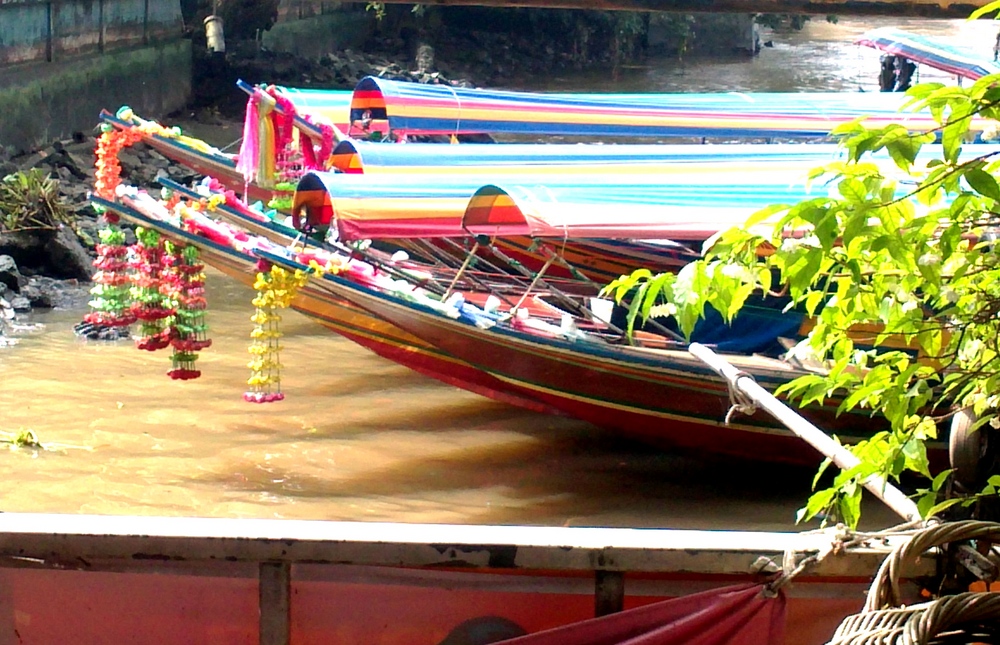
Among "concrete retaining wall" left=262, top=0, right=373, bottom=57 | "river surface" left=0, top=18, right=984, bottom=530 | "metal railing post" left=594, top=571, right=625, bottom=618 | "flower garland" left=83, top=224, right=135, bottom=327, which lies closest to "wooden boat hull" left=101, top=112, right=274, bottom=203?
A: "river surface" left=0, top=18, right=984, bottom=530

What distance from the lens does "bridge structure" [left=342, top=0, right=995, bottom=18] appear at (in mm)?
2586

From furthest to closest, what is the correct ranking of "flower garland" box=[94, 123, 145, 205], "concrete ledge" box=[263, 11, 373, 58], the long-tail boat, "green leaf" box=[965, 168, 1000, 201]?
"concrete ledge" box=[263, 11, 373, 58] < "flower garland" box=[94, 123, 145, 205] < the long-tail boat < "green leaf" box=[965, 168, 1000, 201]

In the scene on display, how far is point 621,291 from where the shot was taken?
2270mm

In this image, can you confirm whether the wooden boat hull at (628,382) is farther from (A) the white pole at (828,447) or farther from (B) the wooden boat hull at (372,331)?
(A) the white pole at (828,447)

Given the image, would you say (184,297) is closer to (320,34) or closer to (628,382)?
(628,382)

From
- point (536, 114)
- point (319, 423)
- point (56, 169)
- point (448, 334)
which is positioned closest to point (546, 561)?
point (448, 334)

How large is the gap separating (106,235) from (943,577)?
5468 millimetres

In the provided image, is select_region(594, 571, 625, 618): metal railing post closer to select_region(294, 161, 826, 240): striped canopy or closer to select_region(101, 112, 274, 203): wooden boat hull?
select_region(294, 161, 826, 240): striped canopy

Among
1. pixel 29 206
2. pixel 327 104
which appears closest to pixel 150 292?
pixel 327 104

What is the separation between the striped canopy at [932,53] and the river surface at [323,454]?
648 cm

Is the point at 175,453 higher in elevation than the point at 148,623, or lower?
lower

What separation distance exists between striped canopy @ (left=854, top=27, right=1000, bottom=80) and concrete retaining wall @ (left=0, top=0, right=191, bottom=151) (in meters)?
8.56

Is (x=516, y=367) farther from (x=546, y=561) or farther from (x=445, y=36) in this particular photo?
(x=445, y=36)

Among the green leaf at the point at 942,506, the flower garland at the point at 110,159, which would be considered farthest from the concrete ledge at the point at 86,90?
the green leaf at the point at 942,506
